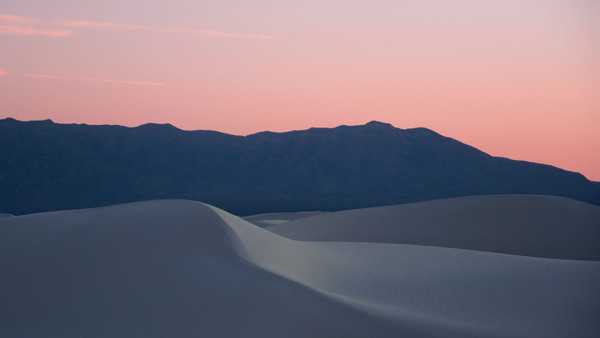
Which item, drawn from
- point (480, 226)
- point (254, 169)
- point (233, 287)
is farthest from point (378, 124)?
point (233, 287)

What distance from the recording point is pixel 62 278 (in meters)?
9.38

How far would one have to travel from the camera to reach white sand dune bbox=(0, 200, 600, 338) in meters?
8.23

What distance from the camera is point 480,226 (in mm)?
25062

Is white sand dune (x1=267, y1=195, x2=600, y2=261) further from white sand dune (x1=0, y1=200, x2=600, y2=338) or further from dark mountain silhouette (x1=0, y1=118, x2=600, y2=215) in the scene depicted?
dark mountain silhouette (x1=0, y1=118, x2=600, y2=215)

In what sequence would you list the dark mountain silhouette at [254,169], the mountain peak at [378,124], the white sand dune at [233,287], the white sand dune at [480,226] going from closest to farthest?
the white sand dune at [233,287] → the white sand dune at [480,226] → the dark mountain silhouette at [254,169] → the mountain peak at [378,124]

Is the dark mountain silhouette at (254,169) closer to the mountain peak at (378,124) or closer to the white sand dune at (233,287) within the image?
the mountain peak at (378,124)

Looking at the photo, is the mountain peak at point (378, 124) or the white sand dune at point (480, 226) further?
the mountain peak at point (378, 124)

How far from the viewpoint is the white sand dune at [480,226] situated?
2380 centimetres

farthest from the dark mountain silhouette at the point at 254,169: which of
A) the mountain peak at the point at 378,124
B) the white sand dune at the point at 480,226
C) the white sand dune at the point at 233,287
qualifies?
the white sand dune at the point at 233,287

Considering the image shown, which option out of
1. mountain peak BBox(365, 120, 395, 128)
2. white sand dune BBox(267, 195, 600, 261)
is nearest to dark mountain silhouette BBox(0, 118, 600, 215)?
mountain peak BBox(365, 120, 395, 128)

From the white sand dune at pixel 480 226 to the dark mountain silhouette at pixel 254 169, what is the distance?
67.6 meters

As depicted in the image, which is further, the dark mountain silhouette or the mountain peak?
the mountain peak

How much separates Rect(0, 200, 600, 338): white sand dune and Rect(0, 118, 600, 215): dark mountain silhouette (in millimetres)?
82466

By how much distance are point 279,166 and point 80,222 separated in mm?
102773
